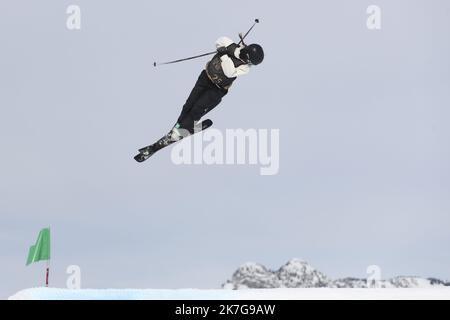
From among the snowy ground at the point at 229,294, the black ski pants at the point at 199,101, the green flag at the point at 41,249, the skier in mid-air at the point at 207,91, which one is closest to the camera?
the snowy ground at the point at 229,294

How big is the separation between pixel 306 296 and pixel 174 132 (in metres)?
4.00

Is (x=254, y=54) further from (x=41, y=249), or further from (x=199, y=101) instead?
(x=41, y=249)

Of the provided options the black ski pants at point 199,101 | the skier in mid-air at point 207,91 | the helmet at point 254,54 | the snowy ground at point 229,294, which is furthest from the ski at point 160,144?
the snowy ground at point 229,294

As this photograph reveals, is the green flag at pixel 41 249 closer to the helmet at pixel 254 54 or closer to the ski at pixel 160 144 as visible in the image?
the ski at pixel 160 144

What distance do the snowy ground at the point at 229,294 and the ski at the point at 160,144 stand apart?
2.65 m

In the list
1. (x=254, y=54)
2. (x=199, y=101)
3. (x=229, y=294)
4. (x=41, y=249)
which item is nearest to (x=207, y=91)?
(x=199, y=101)

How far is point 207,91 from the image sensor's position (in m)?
11.5

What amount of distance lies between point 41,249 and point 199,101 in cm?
501

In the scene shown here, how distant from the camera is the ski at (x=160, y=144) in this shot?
37.6 feet

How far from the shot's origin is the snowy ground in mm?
10438
